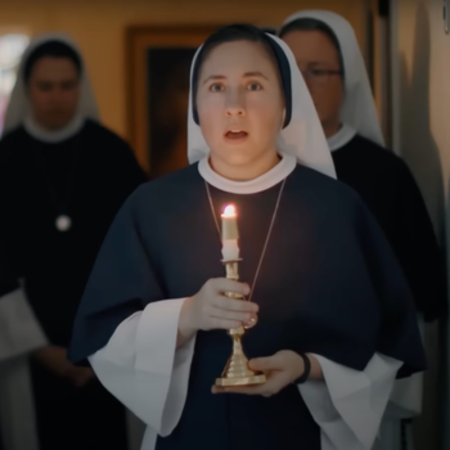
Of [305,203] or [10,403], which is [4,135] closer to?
[10,403]

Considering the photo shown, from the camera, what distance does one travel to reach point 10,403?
2.87 metres

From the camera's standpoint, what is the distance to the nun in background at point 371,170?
2.53 meters

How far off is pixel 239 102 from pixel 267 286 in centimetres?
35

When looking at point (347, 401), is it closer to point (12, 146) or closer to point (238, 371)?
point (238, 371)

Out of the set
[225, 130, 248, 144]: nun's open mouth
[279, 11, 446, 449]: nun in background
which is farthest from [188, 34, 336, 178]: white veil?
[279, 11, 446, 449]: nun in background

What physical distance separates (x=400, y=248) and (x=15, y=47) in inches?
75.4

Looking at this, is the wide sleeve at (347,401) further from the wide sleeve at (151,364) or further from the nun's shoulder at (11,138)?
the nun's shoulder at (11,138)

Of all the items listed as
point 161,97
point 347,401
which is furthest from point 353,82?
point 161,97

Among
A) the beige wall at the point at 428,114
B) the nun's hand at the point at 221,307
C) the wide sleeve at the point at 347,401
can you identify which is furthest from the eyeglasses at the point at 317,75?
the nun's hand at the point at 221,307

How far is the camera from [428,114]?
2779mm

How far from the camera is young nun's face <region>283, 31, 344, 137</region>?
2.57 m

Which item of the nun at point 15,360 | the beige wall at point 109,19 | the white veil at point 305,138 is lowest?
the nun at point 15,360

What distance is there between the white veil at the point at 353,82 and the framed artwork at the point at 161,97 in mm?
1266

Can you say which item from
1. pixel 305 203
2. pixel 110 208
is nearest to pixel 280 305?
pixel 305 203
